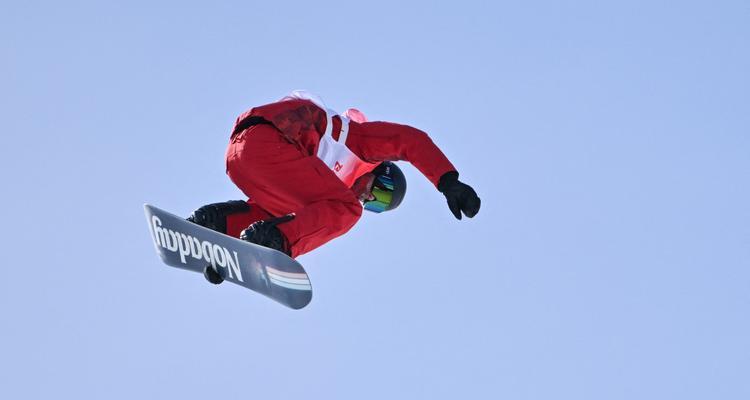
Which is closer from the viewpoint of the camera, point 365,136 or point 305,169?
point 305,169

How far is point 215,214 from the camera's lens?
38.0 ft

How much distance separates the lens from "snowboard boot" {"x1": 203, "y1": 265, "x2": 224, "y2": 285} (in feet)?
36.9

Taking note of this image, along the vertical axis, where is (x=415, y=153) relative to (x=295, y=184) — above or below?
above

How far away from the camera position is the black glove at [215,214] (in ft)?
37.9

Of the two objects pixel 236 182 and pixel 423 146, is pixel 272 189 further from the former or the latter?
pixel 423 146

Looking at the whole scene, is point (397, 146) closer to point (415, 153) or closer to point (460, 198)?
point (415, 153)

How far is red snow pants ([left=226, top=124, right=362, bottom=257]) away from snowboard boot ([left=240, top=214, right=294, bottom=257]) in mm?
136

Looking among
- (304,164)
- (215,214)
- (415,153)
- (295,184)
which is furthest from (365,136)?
(215,214)

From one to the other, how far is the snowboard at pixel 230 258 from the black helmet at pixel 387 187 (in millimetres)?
1806

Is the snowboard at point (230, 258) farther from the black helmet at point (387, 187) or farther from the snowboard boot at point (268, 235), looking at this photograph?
the black helmet at point (387, 187)

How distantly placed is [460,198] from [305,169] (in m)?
1.23

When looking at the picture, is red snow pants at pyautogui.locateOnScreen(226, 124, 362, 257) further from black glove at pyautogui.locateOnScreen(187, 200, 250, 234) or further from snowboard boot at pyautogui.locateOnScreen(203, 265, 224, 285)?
snowboard boot at pyautogui.locateOnScreen(203, 265, 224, 285)

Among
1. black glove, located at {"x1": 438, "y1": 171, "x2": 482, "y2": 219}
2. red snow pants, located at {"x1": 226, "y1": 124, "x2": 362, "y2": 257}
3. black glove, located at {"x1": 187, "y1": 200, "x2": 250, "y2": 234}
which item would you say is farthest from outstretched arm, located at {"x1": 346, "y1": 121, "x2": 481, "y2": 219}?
black glove, located at {"x1": 187, "y1": 200, "x2": 250, "y2": 234}

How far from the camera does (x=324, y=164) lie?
11.3 metres
